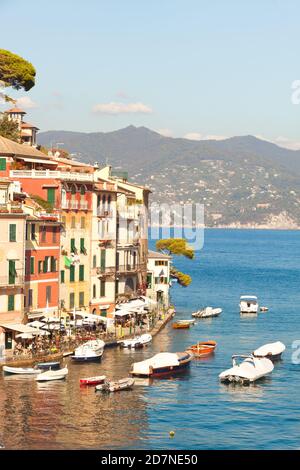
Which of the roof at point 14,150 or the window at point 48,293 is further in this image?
the roof at point 14,150

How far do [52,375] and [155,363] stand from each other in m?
8.43

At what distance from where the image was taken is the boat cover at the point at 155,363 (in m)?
73.5

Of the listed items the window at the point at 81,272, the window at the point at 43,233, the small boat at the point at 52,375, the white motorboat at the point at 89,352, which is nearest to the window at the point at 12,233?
the window at the point at 43,233

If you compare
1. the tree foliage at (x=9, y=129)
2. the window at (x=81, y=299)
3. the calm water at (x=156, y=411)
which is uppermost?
the tree foliage at (x=9, y=129)

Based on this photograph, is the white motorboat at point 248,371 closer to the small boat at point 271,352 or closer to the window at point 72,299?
the small boat at point 271,352

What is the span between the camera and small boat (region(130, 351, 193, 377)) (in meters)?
73.6

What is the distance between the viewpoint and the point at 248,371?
74312mm

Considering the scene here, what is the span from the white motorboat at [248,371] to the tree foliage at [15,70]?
47.3 meters

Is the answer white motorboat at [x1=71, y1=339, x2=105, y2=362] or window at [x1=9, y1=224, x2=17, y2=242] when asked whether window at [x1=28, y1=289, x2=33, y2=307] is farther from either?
white motorboat at [x1=71, y1=339, x2=105, y2=362]

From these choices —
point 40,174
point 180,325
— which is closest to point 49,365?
point 40,174

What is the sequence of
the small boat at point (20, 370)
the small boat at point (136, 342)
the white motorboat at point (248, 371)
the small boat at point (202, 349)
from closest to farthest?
the small boat at point (20, 370), the white motorboat at point (248, 371), the small boat at point (136, 342), the small boat at point (202, 349)

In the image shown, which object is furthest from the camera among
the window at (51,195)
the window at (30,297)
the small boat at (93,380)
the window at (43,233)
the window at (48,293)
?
the window at (51,195)

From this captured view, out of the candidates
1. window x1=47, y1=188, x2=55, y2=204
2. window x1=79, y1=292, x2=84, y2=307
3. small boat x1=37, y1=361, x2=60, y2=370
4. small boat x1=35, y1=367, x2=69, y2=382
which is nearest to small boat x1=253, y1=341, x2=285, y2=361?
window x1=79, y1=292, x2=84, y2=307

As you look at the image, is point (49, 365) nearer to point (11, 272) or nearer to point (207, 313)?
point (11, 272)
